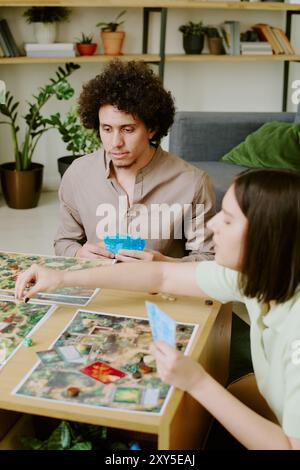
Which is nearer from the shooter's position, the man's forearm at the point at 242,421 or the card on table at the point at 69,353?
the man's forearm at the point at 242,421

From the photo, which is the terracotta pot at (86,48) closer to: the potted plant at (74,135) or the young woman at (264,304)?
the potted plant at (74,135)

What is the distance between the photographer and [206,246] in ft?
6.95

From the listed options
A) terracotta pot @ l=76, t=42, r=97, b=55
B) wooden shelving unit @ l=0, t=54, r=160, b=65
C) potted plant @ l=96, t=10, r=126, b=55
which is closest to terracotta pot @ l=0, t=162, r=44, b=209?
wooden shelving unit @ l=0, t=54, r=160, b=65

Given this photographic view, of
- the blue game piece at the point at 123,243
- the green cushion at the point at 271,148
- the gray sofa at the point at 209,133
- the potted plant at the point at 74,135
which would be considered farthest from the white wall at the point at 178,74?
the blue game piece at the point at 123,243

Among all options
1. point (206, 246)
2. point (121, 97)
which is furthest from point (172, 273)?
→ point (121, 97)

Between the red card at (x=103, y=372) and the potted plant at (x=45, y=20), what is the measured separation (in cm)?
321

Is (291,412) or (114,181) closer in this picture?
(291,412)

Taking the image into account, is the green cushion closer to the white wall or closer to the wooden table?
the white wall

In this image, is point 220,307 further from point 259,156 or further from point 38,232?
point 38,232

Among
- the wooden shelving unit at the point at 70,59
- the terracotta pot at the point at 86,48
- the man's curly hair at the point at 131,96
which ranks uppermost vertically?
the terracotta pot at the point at 86,48

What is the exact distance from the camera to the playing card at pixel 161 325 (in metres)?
1.24

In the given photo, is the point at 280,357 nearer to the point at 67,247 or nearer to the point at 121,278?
the point at 121,278

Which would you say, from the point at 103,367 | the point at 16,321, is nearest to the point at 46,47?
the point at 16,321

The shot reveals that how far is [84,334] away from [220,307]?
0.39 m
